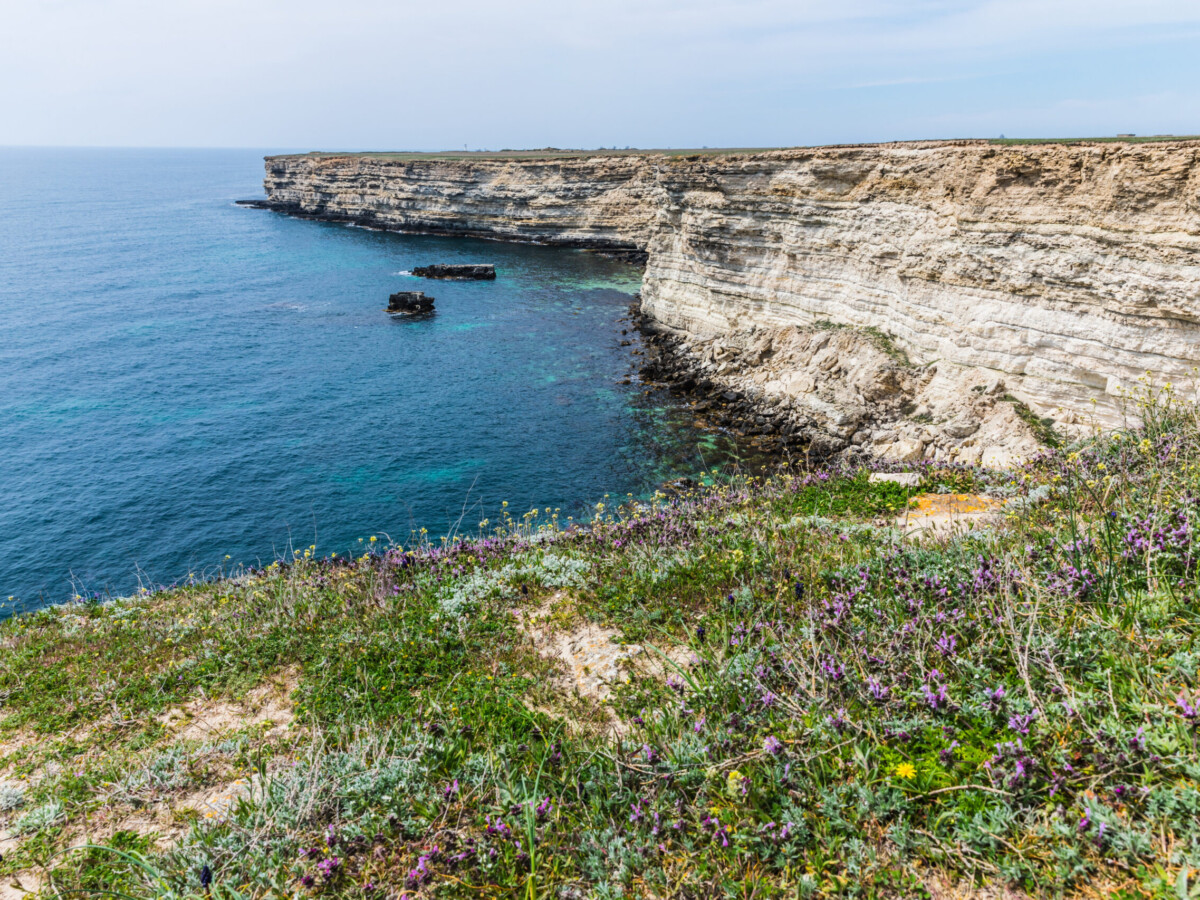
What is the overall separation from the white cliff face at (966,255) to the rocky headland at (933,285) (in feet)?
0.23

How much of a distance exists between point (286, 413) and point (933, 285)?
3440 cm

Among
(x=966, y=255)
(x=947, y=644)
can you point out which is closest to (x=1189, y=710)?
(x=947, y=644)

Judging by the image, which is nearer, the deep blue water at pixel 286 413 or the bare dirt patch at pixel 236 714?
the bare dirt patch at pixel 236 714

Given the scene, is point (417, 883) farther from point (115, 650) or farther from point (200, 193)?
point (200, 193)

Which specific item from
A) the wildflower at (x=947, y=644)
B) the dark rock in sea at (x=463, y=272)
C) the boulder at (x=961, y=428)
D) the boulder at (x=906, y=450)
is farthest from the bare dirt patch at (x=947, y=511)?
the dark rock in sea at (x=463, y=272)

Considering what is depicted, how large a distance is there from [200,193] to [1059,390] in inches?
6988

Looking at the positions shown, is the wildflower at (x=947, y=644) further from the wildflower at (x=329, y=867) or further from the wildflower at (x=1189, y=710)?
the wildflower at (x=329, y=867)

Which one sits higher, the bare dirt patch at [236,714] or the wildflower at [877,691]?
the wildflower at [877,691]

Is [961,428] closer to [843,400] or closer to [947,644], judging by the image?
[843,400]

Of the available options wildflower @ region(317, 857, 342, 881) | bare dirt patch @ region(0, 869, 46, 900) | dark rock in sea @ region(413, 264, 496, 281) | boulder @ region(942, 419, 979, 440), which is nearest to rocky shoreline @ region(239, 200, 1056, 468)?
boulder @ region(942, 419, 979, 440)

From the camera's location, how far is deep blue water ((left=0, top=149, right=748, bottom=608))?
25.4m

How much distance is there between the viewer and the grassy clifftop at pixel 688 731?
152 inches

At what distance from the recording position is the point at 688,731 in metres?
5.11

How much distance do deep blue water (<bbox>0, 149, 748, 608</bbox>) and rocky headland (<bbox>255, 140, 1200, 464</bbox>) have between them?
7.02 meters
